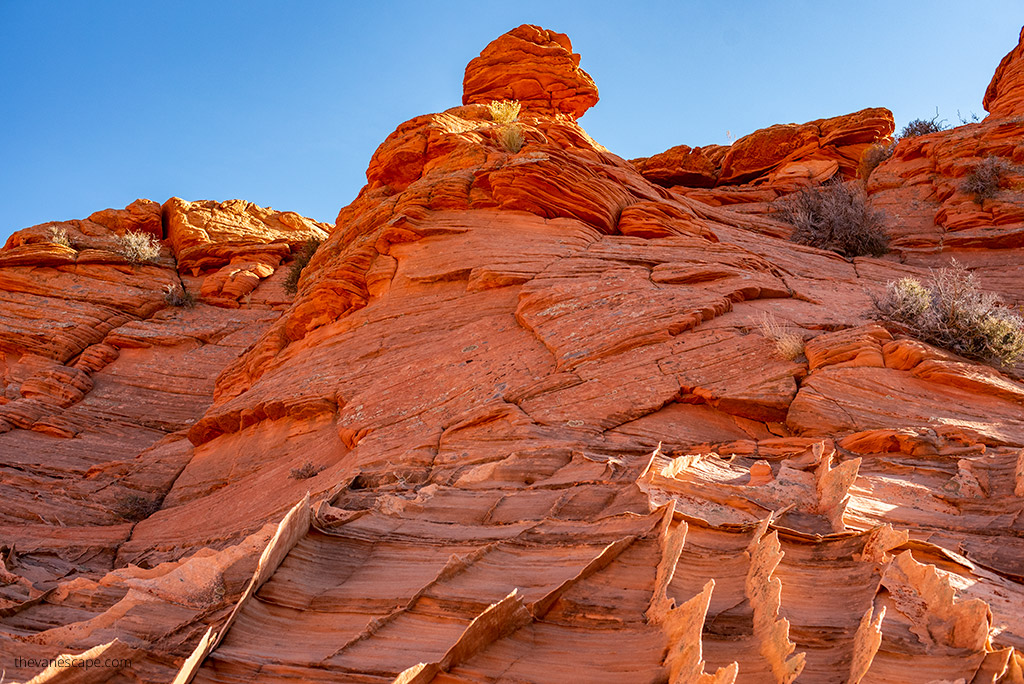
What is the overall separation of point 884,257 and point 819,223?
1.77 m

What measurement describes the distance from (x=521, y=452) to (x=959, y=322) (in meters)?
6.10

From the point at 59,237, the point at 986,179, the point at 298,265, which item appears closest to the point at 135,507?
the point at 298,265

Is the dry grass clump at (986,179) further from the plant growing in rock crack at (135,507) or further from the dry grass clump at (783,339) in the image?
the plant growing in rock crack at (135,507)

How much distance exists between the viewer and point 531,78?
25234 mm

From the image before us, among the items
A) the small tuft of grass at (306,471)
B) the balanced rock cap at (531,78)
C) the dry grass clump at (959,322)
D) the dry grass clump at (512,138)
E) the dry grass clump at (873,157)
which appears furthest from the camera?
the balanced rock cap at (531,78)

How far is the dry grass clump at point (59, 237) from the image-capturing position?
75.5 feet

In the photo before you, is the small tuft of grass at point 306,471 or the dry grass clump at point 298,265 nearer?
the small tuft of grass at point 306,471

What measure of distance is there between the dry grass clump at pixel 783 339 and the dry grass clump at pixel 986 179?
1249 centimetres

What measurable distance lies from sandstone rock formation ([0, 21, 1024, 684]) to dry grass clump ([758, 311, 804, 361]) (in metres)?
0.10

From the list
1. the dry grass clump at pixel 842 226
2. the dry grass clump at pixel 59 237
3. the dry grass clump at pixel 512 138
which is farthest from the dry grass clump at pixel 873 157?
the dry grass clump at pixel 59 237

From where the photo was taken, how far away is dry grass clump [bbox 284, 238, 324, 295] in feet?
73.2

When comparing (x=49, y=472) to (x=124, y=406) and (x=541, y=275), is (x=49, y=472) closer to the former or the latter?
(x=124, y=406)

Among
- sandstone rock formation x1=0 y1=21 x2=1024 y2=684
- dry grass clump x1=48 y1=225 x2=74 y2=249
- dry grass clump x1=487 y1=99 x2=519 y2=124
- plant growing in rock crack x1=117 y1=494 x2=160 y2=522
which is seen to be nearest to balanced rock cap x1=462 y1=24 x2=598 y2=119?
dry grass clump x1=487 y1=99 x2=519 y2=124

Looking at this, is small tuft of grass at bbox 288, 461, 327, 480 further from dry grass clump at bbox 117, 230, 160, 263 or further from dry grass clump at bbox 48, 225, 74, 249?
dry grass clump at bbox 48, 225, 74, 249
